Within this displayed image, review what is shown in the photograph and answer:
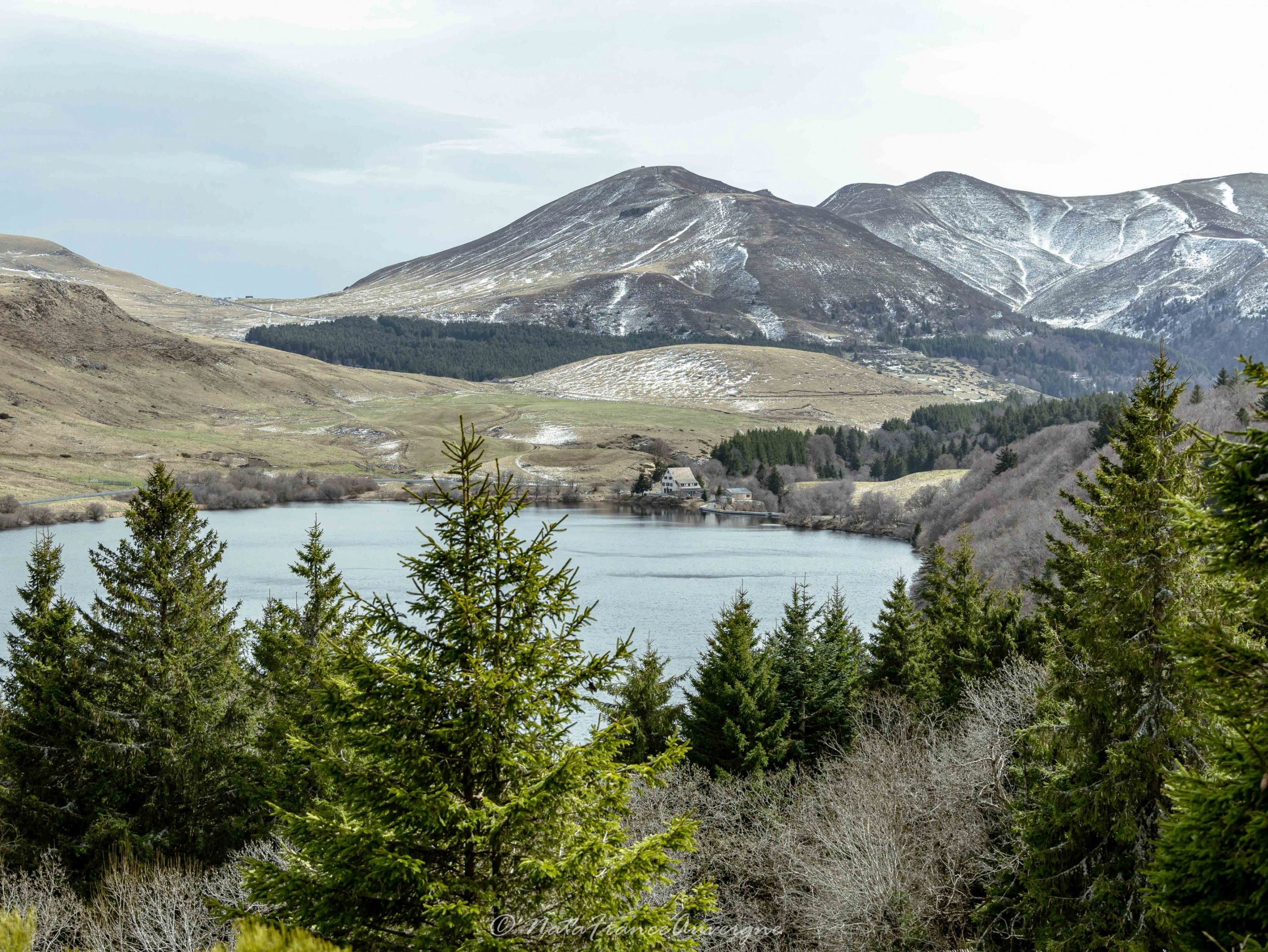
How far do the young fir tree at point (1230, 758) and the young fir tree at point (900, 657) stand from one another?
21.2 metres

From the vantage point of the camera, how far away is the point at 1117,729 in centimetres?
999

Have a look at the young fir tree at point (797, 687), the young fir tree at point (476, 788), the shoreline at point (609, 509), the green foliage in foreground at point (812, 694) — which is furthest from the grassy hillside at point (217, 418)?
the young fir tree at point (476, 788)

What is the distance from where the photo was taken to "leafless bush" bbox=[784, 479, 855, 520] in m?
105

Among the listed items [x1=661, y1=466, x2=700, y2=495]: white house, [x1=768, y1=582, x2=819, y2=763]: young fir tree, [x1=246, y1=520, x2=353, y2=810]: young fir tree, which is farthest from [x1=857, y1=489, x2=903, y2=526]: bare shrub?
[x1=246, y1=520, x2=353, y2=810]: young fir tree

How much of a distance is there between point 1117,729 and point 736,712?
42.3 feet

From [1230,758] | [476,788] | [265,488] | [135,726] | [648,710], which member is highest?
[1230,758]

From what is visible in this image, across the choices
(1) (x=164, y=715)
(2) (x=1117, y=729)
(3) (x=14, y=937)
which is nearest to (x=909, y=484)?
(1) (x=164, y=715)

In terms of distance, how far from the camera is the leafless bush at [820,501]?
10544cm

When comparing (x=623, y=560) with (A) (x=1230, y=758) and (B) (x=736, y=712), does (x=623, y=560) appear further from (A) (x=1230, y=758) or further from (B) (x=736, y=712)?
(A) (x=1230, y=758)

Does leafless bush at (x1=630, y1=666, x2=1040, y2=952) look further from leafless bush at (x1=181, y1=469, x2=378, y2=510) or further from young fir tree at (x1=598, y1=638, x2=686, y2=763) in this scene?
leafless bush at (x1=181, y1=469, x2=378, y2=510)

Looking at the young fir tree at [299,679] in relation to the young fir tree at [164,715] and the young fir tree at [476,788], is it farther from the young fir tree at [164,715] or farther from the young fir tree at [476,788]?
the young fir tree at [476,788]

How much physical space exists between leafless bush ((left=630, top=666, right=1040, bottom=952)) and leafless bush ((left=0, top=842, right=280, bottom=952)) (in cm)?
674

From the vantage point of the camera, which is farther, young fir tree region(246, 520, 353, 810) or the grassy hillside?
the grassy hillside

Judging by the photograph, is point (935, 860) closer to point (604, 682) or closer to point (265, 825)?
point (604, 682)
